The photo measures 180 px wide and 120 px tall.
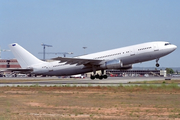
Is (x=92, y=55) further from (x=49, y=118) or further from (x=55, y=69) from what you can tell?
(x=49, y=118)

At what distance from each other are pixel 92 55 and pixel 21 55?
13.3 meters

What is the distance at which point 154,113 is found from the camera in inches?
724

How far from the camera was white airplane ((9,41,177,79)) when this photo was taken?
162 ft

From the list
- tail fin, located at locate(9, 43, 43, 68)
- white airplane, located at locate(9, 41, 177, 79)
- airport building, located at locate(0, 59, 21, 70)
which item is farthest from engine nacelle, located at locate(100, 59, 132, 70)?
airport building, located at locate(0, 59, 21, 70)

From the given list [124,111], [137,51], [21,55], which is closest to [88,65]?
[137,51]

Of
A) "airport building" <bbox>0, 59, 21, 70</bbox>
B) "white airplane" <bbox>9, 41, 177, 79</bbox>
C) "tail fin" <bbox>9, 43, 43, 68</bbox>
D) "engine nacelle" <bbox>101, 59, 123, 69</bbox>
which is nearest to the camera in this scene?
"white airplane" <bbox>9, 41, 177, 79</bbox>

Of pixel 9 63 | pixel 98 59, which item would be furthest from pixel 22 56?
pixel 9 63

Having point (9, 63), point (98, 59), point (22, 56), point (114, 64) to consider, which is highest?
point (9, 63)

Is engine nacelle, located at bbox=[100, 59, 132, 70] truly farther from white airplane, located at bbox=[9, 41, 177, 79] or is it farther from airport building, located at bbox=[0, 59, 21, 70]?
airport building, located at bbox=[0, 59, 21, 70]

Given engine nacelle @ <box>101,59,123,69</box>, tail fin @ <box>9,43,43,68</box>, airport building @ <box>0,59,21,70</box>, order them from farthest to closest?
airport building @ <box>0,59,21,70</box> < tail fin @ <box>9,43,43,68</box> < engine nacelle @ <box>101,59,123,69</box>

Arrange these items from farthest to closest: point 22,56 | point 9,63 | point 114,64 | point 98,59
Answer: point 9,63, point 22,56, point 98,59, point 114,64

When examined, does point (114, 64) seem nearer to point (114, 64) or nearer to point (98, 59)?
point (114, 64)

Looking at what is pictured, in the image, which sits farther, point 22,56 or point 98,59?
point 22,56

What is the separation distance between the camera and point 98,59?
53562 millimetres
